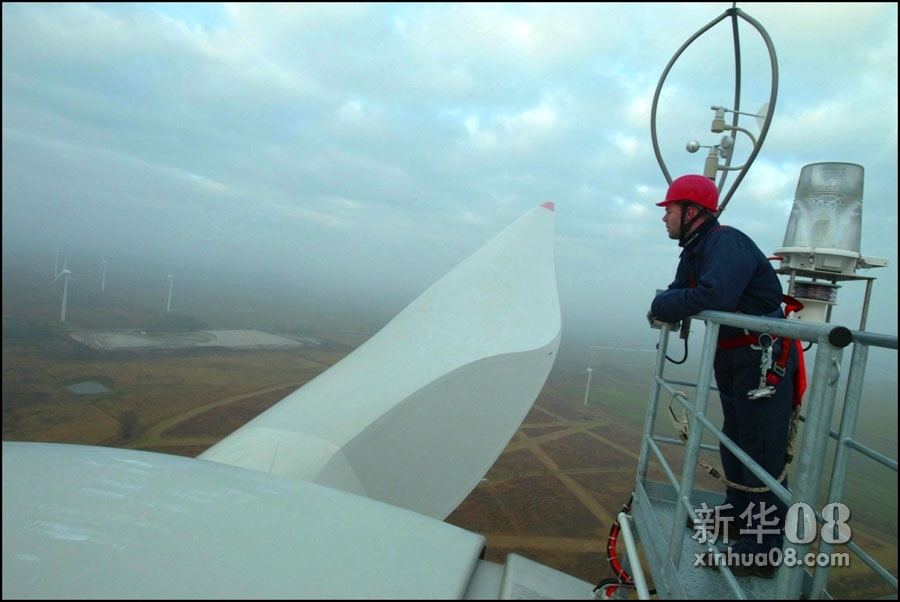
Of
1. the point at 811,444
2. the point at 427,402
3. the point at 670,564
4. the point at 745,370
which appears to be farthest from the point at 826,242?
the point at 427,402

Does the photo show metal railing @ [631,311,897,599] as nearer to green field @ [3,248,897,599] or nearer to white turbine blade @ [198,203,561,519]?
green field @ [3,248,897,599]

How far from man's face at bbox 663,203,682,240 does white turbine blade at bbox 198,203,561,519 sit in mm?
1934

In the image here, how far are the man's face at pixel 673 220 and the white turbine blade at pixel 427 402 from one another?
193cm

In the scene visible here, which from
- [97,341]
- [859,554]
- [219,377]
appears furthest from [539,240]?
[97,341]

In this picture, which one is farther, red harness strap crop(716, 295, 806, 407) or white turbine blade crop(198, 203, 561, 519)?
white turbine blade crop(198, 203, 561, 519)

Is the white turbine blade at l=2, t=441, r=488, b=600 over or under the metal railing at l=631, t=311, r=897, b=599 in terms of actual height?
under

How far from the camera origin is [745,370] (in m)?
2.98

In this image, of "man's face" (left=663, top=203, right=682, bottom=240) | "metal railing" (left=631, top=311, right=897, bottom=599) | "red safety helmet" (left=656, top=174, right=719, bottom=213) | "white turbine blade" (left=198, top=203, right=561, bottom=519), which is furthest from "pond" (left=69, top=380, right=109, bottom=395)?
"metal railing" (left=631, top=311, right=897, bottom=599)

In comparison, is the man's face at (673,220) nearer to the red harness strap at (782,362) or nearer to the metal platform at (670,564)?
the red harness strap at (782,362)

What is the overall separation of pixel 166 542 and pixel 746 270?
3.36 metres

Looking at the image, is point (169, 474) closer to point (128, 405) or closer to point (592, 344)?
point (128, 405)

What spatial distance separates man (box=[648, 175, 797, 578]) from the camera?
2.85 meters

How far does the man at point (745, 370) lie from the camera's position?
2854 millimetres

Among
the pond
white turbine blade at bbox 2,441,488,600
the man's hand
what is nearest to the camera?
white turbine blade at bbox 2,441,488,600
